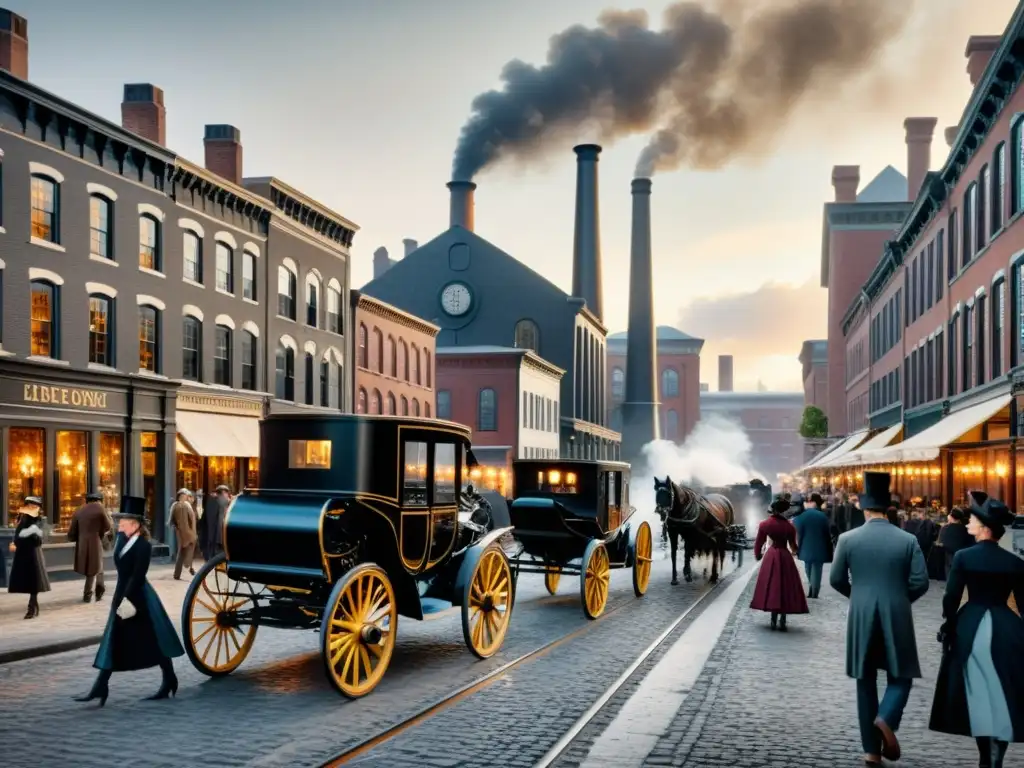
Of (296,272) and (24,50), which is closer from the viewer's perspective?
(24,50)

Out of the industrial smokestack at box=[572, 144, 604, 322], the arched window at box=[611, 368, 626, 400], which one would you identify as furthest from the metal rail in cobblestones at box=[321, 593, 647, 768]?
the arched window at box=[611, 368, 626, 400]

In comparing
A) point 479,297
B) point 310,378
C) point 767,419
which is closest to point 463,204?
point 479,297

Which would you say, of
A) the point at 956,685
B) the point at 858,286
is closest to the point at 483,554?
the point at 956,685

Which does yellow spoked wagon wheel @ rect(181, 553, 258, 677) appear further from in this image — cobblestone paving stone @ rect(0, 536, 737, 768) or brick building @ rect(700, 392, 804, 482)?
brick building @ rect(700, 392, 804, 482)

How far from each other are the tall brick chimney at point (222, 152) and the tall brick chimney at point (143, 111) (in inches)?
153

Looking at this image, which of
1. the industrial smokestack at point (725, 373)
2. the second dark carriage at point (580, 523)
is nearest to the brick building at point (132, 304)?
the second dark carriage at point (580, 523)

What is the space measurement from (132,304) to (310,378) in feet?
34.3

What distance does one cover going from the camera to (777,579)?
1367 cm

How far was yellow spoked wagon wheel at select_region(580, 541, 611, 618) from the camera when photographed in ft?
46.6

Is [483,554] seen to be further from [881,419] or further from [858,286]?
[858,286]

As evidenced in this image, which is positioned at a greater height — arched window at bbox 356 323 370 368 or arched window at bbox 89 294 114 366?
arched window at bbox 356 323 370 368

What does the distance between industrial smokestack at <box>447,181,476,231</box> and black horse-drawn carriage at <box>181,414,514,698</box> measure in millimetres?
58529

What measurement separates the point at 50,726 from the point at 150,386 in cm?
1845

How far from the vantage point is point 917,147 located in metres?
60.8
